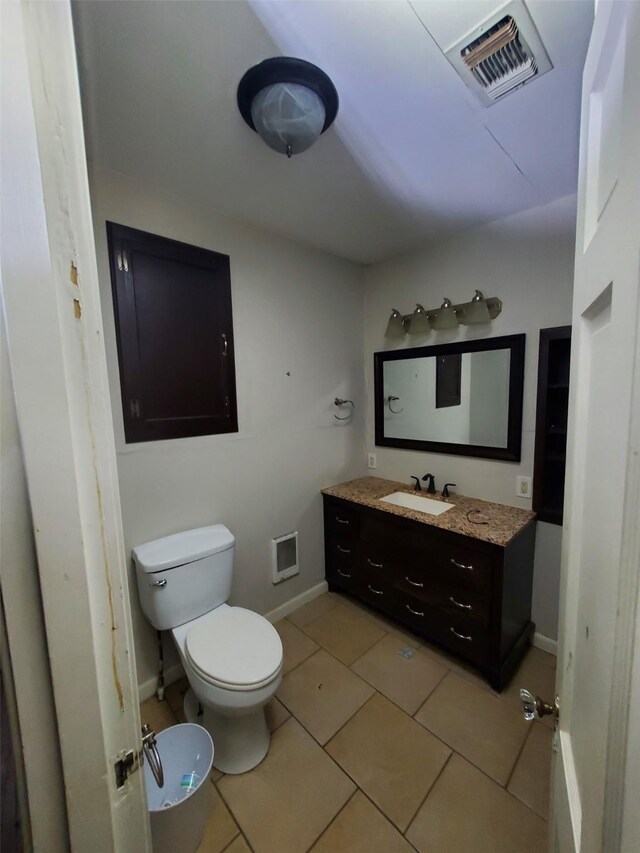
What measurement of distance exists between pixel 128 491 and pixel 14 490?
126 cm

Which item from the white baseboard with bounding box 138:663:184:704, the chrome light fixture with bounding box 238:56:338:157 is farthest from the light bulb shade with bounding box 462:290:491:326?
the white baseboard with bounding box 138:663:184:704

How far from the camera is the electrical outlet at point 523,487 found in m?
1.81

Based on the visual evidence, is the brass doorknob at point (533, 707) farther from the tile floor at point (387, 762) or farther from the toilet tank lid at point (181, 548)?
the toilet tank lid at point (181, 548)

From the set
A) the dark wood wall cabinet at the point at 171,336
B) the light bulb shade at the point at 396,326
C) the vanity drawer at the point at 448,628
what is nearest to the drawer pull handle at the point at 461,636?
the vanity drawer at the point at 448,628

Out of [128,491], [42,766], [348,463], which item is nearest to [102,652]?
[42,766]

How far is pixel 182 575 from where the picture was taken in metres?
1.46

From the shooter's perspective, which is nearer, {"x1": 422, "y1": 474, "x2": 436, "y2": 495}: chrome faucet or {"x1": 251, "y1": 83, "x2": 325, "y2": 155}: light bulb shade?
{"x1": 251, "y1": 83, "x2": 325, "y2": 155}: light bulb shade

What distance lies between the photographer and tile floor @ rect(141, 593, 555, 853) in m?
1.07

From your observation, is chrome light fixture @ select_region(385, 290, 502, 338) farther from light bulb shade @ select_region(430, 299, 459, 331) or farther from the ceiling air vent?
the ceiling air vent

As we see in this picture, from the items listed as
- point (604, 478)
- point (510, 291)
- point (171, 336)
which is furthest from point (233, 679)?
point (510, 291)

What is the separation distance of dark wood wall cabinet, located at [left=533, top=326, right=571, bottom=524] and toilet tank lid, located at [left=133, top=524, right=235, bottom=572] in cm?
170

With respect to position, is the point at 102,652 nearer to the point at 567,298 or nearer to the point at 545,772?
the point at 545,772

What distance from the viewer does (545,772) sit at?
1232mm

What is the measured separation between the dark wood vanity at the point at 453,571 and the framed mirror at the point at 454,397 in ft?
1.30
